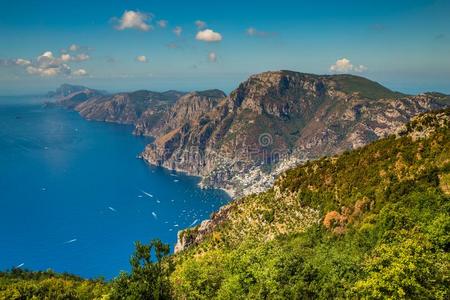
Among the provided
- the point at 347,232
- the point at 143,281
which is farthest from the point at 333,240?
the point at 143,281

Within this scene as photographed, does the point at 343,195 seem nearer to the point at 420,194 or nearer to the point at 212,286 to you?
the point at 420,194

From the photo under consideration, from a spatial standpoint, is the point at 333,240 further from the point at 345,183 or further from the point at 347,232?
the point at 345,183

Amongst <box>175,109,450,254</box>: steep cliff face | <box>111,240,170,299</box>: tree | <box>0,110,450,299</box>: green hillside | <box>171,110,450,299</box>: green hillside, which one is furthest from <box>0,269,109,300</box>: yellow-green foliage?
A: <box>175,109,450,254</box>: steep cliff face

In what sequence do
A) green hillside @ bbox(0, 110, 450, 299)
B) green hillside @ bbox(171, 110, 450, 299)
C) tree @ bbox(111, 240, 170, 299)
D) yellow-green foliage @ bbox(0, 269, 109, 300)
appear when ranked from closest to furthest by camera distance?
green hillside @ bbox(171, 110, 450, 299) → green hillside @ bbox(0, 110, 450, 299) → tree @ bbox(111, 240, 170, 299) → yellow-green foliage @ bbox(0, 269, 109, 300)

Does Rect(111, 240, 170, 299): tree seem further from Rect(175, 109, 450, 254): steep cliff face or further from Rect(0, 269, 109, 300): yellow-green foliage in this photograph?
Rect(175, 109, 450, 254): steep cliff face

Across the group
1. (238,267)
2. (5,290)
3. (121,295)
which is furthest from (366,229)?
(5,290)

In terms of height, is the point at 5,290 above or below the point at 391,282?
below

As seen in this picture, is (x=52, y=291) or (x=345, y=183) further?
(x=345, y=183)

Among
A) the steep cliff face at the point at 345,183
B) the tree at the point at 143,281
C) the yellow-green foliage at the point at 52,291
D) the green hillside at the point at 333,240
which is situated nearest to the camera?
the green hillside at the point at 333,240

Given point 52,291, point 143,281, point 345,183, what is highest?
point 345,183

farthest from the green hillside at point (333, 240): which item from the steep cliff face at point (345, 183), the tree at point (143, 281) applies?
the steep cliff face at point (345, 183)

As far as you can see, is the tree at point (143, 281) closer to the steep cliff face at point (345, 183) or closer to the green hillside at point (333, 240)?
the green hillside at point (333, 240)
